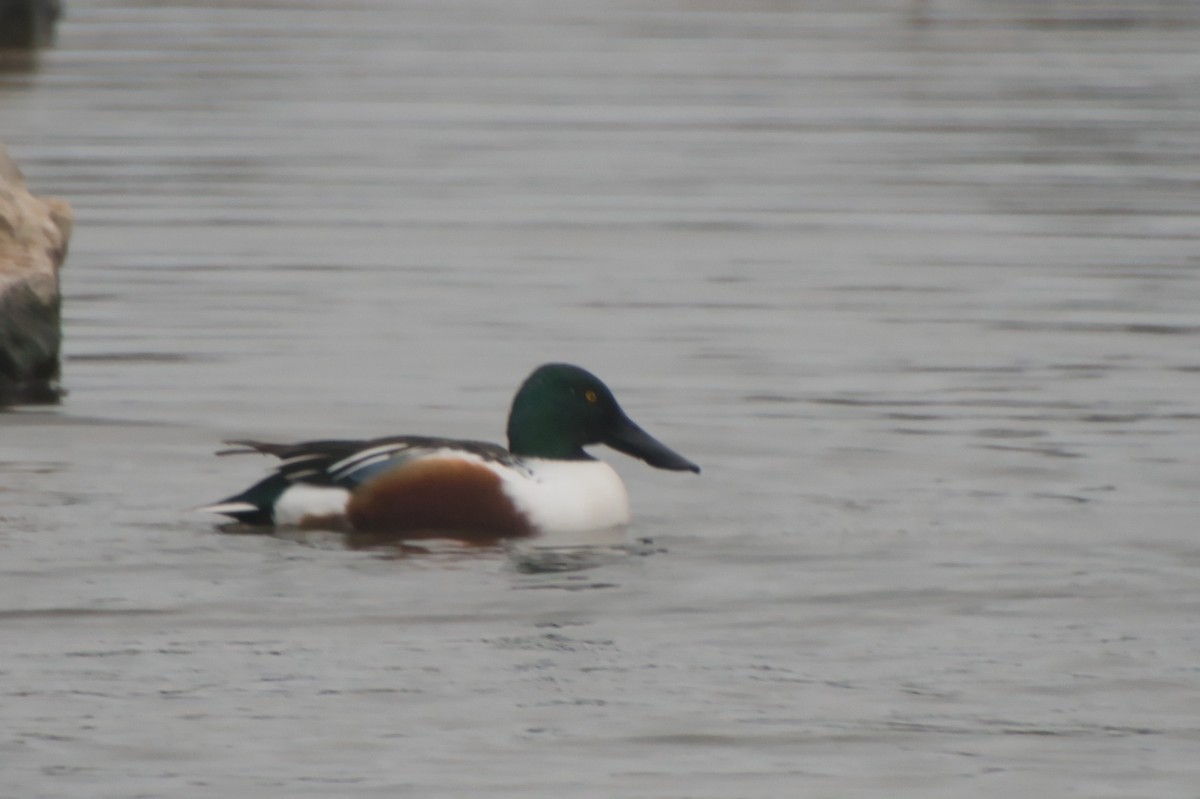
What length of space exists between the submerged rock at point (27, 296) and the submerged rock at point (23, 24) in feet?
61.2

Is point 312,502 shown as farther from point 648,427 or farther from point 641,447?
point 648,427

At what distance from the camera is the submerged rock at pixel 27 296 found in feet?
38.7

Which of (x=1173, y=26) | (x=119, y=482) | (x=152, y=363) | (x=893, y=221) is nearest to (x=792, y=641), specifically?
(x=119, y=482)

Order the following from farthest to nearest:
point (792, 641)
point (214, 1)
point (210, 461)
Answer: point (214, 1)
point (210, 461)
point (792, 641)

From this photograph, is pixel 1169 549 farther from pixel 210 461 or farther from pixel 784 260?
pixel 784 260

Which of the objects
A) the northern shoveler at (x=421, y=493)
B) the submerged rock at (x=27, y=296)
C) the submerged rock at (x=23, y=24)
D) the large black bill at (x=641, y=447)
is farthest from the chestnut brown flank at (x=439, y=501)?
the submerged rock at (x=23, y=24)

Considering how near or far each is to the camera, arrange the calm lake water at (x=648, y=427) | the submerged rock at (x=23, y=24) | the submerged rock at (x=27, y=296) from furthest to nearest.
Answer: the submerged rock at (x=23, y=24), the submerged rock at (x=27, y=296), the calm lake water at (x=648, y=427)

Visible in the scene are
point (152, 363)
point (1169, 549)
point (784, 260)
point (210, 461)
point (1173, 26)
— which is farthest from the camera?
point (1173, 26)

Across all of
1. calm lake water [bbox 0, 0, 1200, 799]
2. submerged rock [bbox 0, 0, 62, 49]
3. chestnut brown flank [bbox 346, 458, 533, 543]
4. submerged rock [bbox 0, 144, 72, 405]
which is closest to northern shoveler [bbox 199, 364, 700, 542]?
chestnut brown flank [bbox 346, 458, 533, 543]

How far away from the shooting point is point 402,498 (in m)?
8.73

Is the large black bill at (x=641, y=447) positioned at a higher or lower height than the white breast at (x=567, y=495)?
higher

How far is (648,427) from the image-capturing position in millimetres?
10883

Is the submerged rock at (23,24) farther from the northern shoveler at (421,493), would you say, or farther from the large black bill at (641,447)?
the northern shoveler at (421,493)

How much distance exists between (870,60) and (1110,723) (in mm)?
22891
